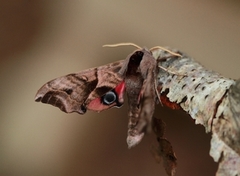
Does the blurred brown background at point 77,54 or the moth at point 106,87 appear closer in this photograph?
the moth at point 106,87

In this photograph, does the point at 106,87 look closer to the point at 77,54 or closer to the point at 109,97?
the point at 109,97

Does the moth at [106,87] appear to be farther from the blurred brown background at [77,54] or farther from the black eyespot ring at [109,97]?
the blurred brown background at [77,54]

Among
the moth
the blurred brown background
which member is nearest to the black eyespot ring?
the moth

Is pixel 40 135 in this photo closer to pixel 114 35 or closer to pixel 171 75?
pixel 114 35

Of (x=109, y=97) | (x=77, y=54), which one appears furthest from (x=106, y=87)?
(x=77, y=54)

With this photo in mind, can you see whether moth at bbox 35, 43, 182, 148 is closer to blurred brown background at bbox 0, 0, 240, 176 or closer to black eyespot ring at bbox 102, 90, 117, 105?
black eyespot ring at bbox 102, 90, 117, 105

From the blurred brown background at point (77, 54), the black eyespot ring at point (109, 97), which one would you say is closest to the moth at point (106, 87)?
the black eyespot ring at point (109, 97)
